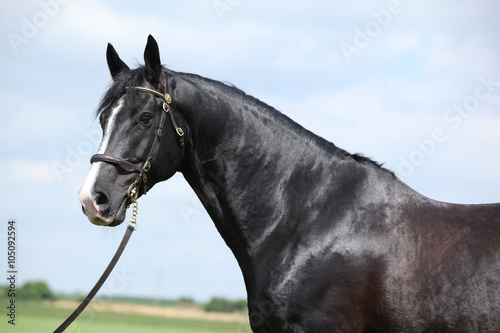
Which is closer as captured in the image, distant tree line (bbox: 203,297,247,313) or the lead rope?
the lead rope

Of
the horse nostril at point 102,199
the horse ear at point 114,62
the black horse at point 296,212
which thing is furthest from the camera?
the horse ear at point 114,62

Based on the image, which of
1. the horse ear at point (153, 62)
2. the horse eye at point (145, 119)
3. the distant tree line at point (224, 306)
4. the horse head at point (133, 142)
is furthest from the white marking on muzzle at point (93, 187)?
the distant tree line at point (224, 306)

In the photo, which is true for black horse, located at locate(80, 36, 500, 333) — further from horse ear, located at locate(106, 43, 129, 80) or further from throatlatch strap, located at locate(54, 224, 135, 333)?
throatlatch strap, located at locate(54, 224, 135, 333)

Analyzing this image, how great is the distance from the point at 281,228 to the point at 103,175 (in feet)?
5.27

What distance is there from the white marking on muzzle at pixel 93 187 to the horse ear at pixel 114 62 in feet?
2.43

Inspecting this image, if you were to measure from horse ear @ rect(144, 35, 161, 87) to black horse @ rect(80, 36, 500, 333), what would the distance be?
11 mm

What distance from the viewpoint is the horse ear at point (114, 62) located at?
17.0 ft

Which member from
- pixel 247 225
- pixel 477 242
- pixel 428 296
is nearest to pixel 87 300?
pixel 247 225

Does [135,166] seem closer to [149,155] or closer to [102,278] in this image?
[149,155]

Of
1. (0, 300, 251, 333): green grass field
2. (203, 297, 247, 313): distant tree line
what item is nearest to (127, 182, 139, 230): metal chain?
(0, 300, 251, 333): green grass field

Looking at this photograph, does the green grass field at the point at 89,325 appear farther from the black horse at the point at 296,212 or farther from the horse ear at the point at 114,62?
the black horse at the point at 296,212

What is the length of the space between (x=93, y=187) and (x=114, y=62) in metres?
1.43

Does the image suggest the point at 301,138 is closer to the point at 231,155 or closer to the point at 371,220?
the point at 231,155

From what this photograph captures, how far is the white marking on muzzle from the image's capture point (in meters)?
4.42
